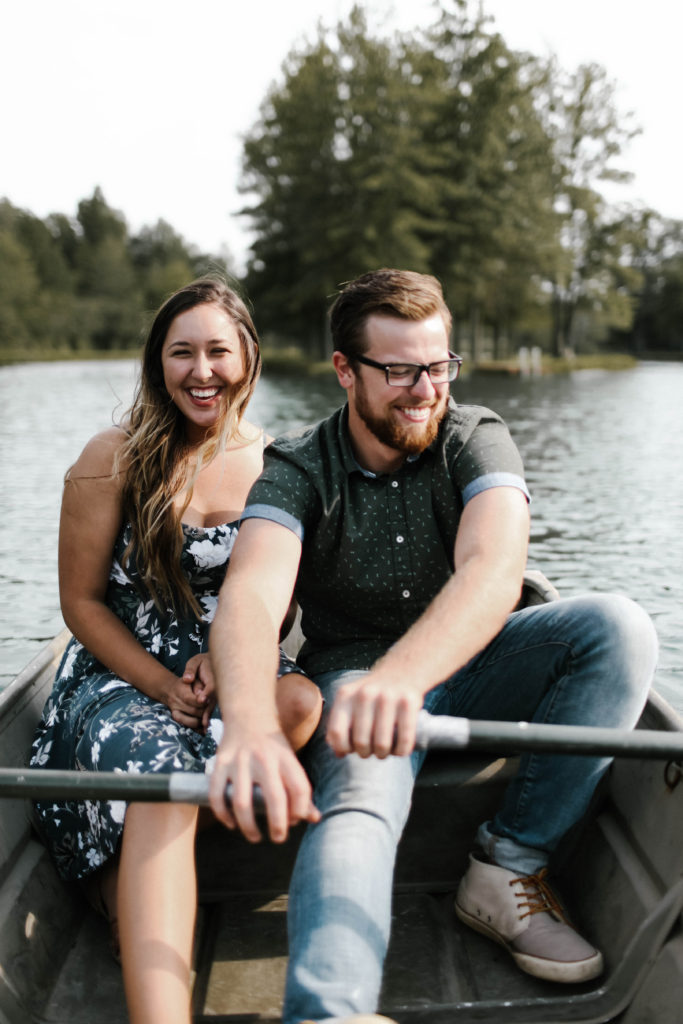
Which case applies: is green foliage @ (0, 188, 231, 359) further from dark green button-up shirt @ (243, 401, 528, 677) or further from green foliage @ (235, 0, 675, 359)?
dark green button-up shirt @ (243, 401, 528, 677)

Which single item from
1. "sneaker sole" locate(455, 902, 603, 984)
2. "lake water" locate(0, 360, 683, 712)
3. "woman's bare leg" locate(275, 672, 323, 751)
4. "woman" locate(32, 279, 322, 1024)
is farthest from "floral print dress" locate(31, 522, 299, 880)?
"sneaker sole" locate(455, 902, 603, 984)

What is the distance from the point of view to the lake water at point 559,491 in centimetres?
769

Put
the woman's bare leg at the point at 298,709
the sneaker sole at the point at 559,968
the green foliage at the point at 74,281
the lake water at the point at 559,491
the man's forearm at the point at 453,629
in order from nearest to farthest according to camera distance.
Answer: the man's forearm at the point at 453,629, the woman's bare leg at the point at 298,709, the sneaker sole at the point at 559,968, the lake water at the point at 559,491, the green foliage at the point at 74,281

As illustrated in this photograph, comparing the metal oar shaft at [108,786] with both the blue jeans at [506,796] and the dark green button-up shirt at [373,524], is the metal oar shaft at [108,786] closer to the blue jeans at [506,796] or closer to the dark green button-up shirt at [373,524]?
the blue jeans at [506,796]

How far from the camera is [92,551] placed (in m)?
2.70

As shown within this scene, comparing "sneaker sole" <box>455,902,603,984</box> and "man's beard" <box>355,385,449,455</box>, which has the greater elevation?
A: "man's beard" <box>355,385,449,455</box>

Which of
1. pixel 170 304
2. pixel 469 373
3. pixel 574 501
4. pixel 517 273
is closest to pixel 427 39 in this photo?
pixel 517 273

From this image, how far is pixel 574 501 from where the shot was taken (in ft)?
39.8

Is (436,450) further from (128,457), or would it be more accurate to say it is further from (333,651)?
(128,457)

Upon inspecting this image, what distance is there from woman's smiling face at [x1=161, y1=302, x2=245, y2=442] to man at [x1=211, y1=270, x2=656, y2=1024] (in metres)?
0.33

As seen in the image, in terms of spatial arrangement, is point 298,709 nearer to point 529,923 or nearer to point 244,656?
point 244,656

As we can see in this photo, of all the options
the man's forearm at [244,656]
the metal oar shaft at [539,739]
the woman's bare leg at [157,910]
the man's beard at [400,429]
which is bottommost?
the woman's bare leg at [157,910]

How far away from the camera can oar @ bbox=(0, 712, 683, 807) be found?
1784 mm

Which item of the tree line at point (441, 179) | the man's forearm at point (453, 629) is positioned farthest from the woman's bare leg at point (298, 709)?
the tree line at point (441, 179)
